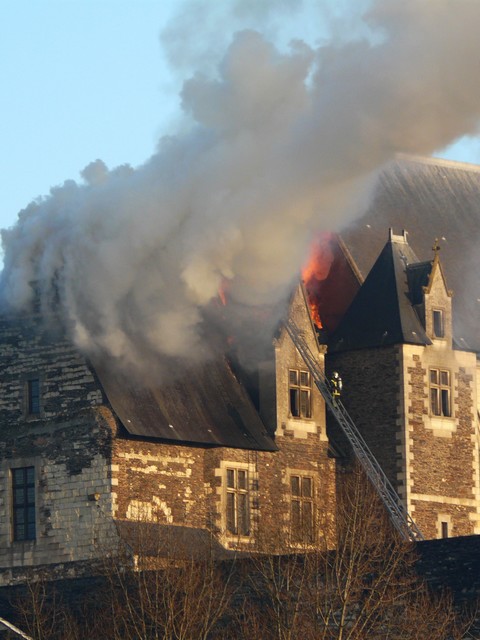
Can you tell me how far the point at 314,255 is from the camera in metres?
63.2

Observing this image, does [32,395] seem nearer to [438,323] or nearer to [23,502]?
[23,502]

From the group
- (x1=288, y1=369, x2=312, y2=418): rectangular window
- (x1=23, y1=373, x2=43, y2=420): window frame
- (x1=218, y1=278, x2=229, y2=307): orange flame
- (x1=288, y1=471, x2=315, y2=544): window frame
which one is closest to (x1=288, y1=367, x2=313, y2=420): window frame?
(x1=288, y1=369, x2=312, y2=418): rectangular window

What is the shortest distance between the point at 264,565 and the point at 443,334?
56.0 ft

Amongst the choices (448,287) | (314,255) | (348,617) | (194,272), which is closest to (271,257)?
(194,272)

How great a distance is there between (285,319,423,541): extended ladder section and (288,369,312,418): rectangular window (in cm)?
27

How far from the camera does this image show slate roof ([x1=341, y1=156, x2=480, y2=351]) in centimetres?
6450

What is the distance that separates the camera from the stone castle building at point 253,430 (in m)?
54.5

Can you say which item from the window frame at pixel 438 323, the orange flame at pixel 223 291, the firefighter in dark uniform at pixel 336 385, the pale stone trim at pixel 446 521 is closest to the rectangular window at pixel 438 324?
the window frame at pixel 438 323

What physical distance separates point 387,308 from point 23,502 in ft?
37.8

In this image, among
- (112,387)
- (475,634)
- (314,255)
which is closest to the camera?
(475,634)

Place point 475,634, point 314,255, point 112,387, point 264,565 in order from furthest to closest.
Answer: point 314,255 < point 112,387 < point 264,565 < point 475,634

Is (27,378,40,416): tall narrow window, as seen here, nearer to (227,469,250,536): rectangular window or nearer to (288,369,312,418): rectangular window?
(227,469,250,536): rectangular window

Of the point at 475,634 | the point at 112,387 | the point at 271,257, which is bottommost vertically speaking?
the point at 475,634

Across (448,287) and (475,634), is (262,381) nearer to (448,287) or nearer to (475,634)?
(448,287)
